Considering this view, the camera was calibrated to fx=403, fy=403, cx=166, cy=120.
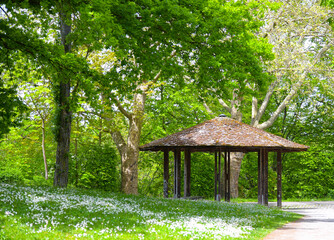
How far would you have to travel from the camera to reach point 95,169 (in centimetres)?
2738

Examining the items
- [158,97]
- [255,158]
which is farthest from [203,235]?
[255,158]

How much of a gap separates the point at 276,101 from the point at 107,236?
34942 millimetres

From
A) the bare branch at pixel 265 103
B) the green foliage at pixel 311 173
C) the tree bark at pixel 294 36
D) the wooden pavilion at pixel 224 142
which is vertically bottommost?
the green foliage at pixel 311 173

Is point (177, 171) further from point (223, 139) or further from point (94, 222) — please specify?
point (94, 222)

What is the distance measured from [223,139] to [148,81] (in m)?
8.77

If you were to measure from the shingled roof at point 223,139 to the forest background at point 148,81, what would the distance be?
1.72 m

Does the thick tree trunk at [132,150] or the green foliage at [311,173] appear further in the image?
the green foliage at [311,173]

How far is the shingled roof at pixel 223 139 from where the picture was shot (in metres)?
20.7

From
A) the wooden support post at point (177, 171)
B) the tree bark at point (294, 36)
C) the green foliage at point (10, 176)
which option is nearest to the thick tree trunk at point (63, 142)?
the green foliage at point (10, 176)

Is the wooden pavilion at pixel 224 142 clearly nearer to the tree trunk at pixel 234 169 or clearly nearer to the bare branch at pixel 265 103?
the bare branch at pixel 265 103

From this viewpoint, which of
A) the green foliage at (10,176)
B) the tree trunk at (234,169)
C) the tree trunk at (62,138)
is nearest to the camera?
the tree trunk at (62,138)

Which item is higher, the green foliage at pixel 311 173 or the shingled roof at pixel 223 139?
the shingled roof at pixel 223 139

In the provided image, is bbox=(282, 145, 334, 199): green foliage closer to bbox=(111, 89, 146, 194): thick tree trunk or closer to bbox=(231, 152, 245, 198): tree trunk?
bbox=(231, 152, 245, 198): tree trunk

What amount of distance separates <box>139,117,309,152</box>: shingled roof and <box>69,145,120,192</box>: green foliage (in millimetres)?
5360
